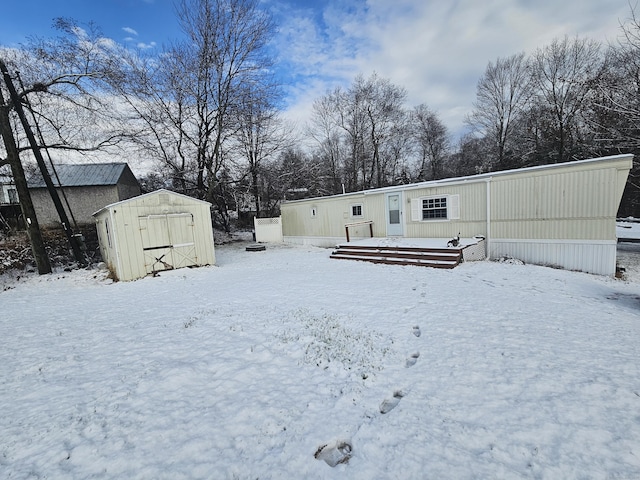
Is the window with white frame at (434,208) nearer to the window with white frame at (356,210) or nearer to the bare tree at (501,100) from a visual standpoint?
the window with white frame at (356,210)

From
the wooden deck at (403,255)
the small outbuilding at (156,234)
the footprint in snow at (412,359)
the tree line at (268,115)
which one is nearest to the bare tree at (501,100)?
the tree line at (268,115)

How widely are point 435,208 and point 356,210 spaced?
3.81m

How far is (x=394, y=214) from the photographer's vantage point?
466 inches

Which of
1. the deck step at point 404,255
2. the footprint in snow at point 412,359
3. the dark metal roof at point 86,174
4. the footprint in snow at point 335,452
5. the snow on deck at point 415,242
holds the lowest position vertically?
the footprint in snow at point 412,359

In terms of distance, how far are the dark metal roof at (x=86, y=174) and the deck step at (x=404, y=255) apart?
16.9 metres

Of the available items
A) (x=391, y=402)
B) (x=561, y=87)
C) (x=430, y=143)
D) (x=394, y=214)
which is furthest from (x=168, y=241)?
(x=430, y=143)

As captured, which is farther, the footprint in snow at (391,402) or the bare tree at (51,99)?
the bare tree at (51,99)

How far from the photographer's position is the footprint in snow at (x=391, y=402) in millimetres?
2545

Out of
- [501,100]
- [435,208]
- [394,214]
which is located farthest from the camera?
[501,100]

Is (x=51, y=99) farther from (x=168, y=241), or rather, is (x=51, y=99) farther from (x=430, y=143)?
(x=430, y=143)

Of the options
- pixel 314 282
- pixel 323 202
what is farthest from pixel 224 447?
pixel 323 202

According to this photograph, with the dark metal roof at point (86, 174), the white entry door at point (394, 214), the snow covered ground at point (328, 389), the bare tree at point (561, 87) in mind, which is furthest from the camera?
the dark metal roof at point (86, 174)

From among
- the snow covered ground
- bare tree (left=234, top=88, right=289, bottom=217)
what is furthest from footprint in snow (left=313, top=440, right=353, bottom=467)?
bare tree (left=234, top=88, right=289, bottom=217)

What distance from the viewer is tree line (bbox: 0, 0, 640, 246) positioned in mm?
10219
